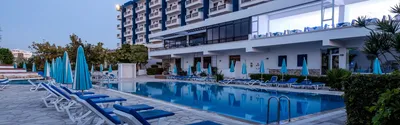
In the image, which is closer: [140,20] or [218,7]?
[218,7]

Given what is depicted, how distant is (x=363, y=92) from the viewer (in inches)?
179

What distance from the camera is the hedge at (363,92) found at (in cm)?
421

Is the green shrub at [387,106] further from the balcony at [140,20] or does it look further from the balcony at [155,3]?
the balcony at [140,20]

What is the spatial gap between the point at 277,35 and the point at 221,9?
13733 millimetres

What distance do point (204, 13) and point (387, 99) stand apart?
33.0m

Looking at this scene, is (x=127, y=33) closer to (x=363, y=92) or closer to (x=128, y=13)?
(x=128, y=13)

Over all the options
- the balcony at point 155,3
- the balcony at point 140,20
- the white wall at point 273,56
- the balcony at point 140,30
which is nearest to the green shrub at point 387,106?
the white wall at point 273,56

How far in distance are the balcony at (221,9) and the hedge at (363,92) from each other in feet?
88.7

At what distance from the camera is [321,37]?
53.3 feet

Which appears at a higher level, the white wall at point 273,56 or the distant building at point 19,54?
the distant building at point 19,54

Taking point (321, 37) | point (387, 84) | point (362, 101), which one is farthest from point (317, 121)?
point (321, 37)

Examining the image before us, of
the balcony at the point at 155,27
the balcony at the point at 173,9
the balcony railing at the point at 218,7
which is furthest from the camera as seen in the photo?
the balcony at the point at 155,27

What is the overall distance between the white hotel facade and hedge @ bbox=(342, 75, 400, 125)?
1161cm

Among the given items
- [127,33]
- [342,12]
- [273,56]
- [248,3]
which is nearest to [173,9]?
[248,3]
